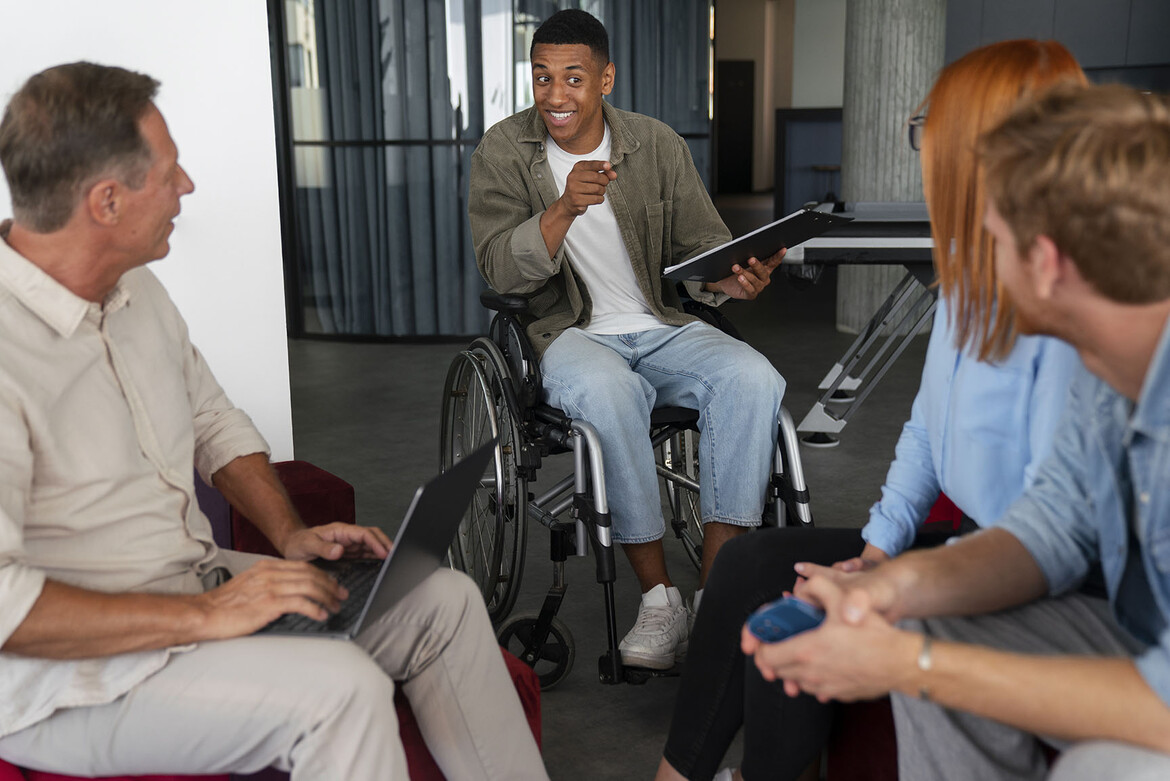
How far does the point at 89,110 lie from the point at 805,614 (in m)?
0.96

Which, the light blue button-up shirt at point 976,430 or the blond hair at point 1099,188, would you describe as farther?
the light blue button-up shirt at point 976,430

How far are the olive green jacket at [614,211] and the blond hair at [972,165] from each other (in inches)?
41.3

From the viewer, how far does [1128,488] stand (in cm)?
112

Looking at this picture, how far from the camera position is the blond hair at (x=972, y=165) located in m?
1.30

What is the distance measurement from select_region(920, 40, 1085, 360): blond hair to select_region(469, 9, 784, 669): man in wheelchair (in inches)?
30.4

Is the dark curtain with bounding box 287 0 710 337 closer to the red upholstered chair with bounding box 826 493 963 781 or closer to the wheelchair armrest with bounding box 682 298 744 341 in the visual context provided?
the wheelchair armrest with bounding box 682 298 744 341

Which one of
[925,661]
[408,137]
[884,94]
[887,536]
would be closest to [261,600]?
[925,661]

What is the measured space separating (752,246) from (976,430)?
2.72 feet

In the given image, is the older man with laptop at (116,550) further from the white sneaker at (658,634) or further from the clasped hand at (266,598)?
the white sneaker at (658,634)

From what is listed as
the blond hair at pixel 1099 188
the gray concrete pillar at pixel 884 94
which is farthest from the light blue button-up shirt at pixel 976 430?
the gray concrete pillar at pixel 884 94

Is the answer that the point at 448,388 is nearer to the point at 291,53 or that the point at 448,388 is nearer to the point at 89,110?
the point at 89,110

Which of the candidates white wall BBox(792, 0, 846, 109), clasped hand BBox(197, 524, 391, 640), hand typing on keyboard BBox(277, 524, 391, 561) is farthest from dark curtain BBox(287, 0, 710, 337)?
white wall BBox(792, 0, 846, 109)

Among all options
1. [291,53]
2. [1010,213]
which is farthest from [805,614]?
[291,53]

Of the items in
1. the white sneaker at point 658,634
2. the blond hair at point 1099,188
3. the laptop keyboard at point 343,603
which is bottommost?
the white sneaker at point 658,634
